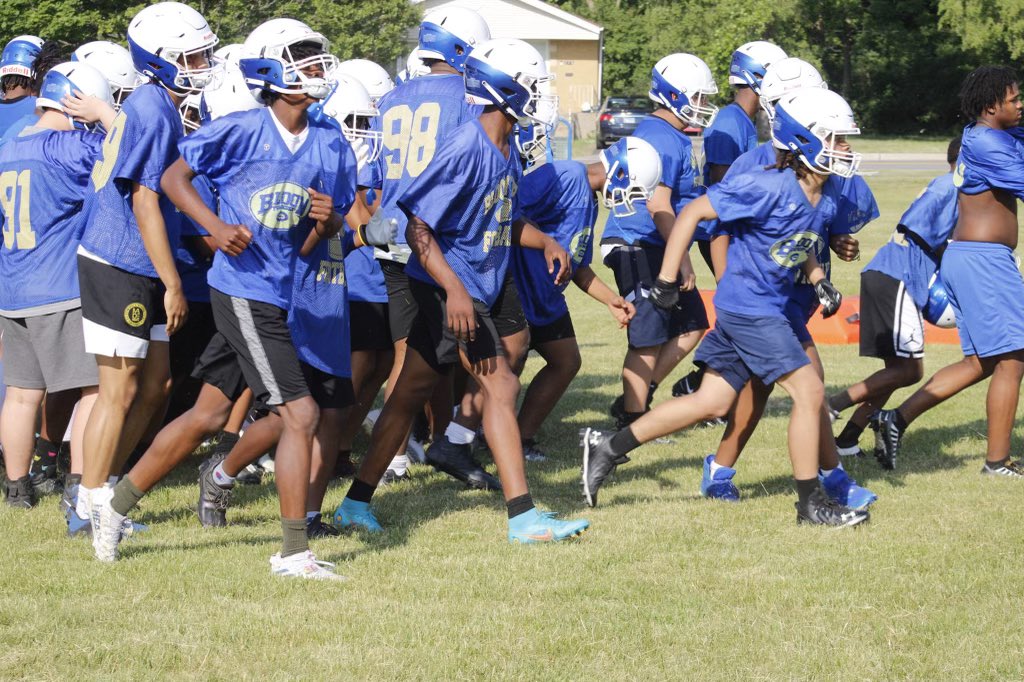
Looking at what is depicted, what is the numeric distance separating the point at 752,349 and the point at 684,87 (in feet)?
7.95

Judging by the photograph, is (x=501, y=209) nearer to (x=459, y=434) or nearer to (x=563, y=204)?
(x=563, y=204)

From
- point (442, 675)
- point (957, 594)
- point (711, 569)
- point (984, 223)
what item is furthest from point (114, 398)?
point (984, 223)

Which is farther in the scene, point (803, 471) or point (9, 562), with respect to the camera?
point (803, 471)

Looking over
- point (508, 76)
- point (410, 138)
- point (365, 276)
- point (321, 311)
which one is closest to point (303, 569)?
point (321, 311)

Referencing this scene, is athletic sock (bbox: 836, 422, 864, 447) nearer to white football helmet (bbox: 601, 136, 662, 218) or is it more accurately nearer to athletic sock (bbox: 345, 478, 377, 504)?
white football helmet (bbox: 601, 136, 662, 218)

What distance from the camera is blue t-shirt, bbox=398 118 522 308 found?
5668 mm

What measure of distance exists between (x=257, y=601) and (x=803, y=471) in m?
2.57

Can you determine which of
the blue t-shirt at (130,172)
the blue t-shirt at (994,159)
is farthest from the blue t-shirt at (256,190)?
the blue t-shirt at (994,159)

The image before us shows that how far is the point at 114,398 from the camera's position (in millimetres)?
5852

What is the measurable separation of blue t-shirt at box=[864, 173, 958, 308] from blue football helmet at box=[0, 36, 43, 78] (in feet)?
17.2

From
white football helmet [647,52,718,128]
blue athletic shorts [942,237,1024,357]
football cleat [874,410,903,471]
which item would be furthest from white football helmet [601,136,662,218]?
football cleat [874,410,903,471]

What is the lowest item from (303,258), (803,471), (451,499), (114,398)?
(451,499)

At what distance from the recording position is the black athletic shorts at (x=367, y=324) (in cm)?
730

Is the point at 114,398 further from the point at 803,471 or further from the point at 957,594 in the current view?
the point at 957,594
